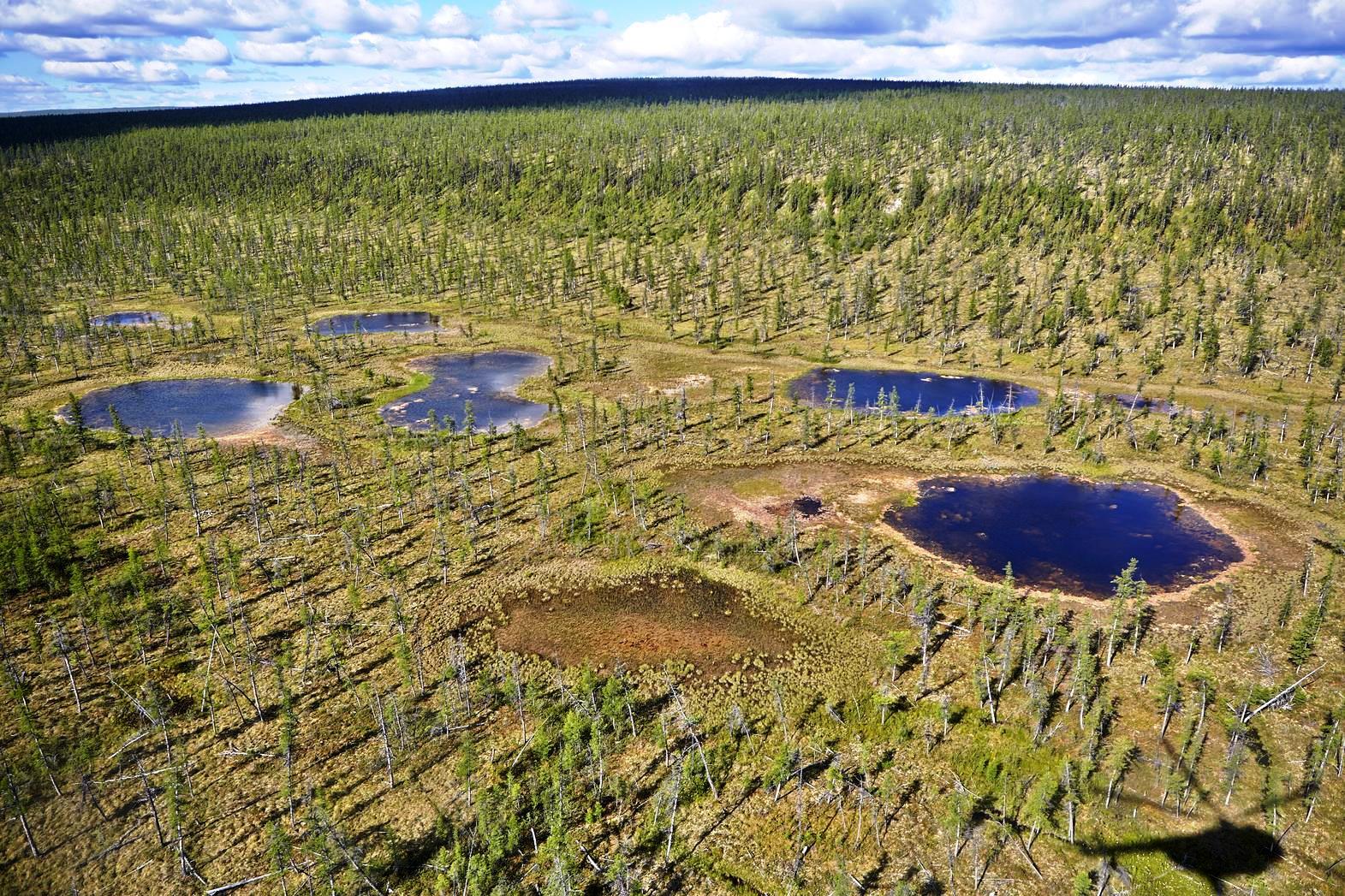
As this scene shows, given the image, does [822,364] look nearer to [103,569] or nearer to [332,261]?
[103,569]

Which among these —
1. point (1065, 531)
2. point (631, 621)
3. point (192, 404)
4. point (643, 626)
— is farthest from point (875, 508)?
point (192, 404)

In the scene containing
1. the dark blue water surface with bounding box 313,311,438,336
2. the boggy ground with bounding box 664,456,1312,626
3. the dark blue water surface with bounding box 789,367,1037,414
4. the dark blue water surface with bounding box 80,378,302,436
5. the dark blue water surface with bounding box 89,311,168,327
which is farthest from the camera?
the dark blue water surface with bounding box 89,311,168,327

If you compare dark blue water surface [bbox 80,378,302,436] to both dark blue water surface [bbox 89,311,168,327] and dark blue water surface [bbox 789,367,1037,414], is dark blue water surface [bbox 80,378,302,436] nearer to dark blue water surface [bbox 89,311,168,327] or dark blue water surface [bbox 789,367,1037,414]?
dark blue water surface [bbox 89,311,168,327]

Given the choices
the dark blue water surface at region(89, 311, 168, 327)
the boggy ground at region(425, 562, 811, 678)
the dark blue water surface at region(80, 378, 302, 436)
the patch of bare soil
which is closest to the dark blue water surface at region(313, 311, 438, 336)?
the dark blue water surface at region(80, 378, 302, 436)

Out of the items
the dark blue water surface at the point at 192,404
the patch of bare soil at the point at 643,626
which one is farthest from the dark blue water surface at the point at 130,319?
the patch of bare soil at the point at 643,626

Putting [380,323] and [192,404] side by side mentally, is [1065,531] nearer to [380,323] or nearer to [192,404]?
[192,404]

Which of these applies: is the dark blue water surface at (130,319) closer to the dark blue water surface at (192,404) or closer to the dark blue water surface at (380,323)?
the dark blue water surface at (380,323)

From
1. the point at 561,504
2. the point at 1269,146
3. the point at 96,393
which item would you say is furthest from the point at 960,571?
the point at 1269,146
